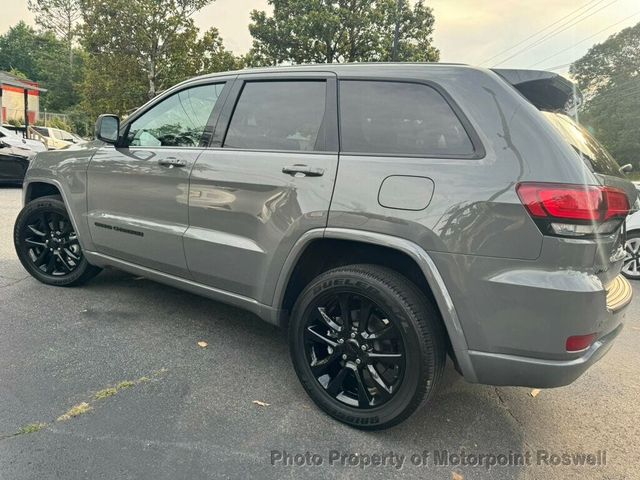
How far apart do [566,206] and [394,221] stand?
28.2 inches

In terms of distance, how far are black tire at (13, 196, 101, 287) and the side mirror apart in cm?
92

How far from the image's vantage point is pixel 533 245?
1.92 meters

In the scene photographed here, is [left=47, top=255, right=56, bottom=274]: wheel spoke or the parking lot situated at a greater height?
[left=47, top=255, right=56, bottom=274]: wheel spoke

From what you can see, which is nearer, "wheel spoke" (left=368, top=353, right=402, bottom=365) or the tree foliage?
"wheel spoke" (left=368, top=353, right=402, bottom=365)

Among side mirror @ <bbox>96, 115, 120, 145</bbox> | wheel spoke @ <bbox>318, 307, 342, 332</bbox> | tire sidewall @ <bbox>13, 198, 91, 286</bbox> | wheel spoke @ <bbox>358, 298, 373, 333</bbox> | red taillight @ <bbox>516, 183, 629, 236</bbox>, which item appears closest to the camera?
red taillight @ <bbox>516, 183, 629, 236</bbox>

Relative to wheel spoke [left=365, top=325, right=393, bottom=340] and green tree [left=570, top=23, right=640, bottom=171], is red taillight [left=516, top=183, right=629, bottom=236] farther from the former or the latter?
green tree [left=570, top=23, right=640, bottom=171]

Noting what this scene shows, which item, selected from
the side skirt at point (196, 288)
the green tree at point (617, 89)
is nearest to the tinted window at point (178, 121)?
the side skirt at point (196, 288)

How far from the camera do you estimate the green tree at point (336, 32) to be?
2547 centimetres

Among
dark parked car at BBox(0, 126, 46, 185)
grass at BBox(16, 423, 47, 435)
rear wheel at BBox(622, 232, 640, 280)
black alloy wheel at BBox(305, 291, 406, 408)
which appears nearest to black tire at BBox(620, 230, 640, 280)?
rear wheel at BBox(622, 232, 640, 280)

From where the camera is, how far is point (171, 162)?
123 inches

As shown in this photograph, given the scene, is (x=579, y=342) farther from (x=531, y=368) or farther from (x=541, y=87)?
(x=541, y=87)

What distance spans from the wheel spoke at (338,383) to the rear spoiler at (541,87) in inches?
63.3

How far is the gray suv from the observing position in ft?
6.43

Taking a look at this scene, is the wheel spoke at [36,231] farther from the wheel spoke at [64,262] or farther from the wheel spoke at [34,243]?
the wheel spoke at [64,262]
